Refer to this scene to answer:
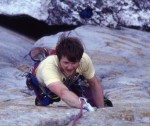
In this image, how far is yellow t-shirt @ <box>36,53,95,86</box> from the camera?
20.6 feet

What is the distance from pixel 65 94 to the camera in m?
6.11

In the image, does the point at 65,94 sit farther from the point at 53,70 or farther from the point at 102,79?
the point at 102,79

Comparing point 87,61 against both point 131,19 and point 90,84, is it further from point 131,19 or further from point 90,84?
point 131,19

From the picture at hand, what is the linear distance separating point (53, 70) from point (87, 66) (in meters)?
0.66

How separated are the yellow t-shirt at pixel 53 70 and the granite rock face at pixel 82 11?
1045 cm

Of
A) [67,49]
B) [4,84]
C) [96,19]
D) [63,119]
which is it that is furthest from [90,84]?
[96,19]

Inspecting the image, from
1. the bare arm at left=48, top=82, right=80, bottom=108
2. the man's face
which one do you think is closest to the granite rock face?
the man's face

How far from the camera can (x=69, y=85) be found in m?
6.73

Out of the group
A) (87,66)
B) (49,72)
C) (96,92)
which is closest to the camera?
(49,72)

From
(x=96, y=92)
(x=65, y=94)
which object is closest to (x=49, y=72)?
(x=65, y=94)

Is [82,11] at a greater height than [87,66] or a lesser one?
lesser

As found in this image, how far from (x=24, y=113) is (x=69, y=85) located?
3.49ft

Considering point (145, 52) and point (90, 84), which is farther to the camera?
point (145, 52)

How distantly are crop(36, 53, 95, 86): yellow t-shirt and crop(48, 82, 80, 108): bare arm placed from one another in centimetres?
Answer: 9
